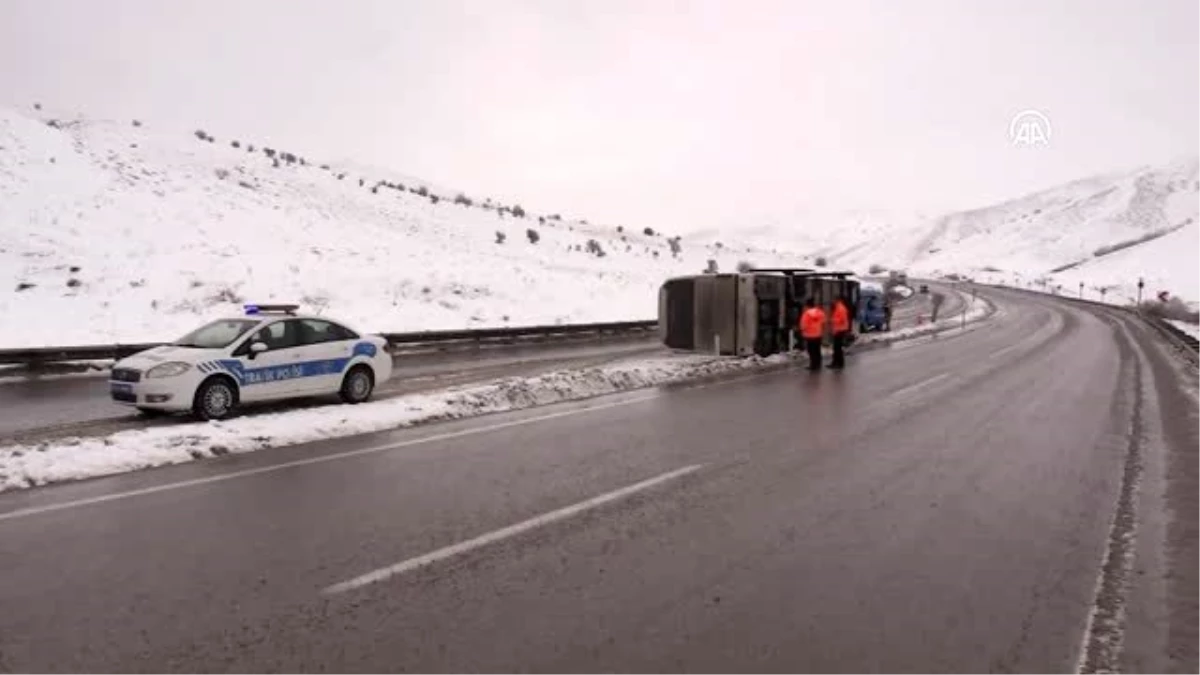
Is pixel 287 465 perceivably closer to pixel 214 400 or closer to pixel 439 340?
pixel 214 400

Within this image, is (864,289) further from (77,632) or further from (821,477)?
(77,632)

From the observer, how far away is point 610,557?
21.5 ft

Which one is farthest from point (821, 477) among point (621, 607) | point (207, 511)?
point (207, 511)

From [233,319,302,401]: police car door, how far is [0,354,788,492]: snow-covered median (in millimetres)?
742

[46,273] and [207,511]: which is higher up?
[46,273]

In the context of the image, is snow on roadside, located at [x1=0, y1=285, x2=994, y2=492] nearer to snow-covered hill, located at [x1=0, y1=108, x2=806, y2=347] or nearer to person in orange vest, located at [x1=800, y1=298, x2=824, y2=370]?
person in orange vest, located at [x1=800, y1=298, x2=824, y2=370]

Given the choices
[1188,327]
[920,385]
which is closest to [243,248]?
[920,385]

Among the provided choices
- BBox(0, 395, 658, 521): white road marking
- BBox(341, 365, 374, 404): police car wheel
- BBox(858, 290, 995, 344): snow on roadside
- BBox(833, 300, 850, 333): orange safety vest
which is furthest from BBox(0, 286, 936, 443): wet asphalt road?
BBox(858, 290, 995, 344): snow on roadside

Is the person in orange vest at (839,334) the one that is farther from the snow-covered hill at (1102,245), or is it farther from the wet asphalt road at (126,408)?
the snow-covered hill at (1102,245)

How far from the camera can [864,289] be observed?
128 ft

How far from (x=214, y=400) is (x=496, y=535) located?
7.31 metres

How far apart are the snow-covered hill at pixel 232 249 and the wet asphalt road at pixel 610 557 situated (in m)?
19.6

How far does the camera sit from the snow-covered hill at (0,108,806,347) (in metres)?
29.9

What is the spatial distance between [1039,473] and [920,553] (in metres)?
3.80
